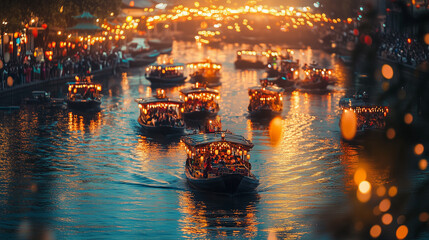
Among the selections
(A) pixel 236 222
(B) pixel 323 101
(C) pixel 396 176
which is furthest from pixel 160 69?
(C) pixel 396 176

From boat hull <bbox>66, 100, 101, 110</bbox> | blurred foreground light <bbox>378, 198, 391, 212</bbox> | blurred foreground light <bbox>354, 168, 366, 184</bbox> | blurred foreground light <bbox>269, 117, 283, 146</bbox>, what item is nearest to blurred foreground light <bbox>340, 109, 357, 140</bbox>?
blurred foreground light <bbox>269, 117, 283, 146</bbox>

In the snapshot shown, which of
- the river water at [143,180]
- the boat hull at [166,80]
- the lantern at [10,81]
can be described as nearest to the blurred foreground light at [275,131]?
the river water at [143,180]

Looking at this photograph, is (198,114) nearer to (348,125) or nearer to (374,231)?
(348,125)

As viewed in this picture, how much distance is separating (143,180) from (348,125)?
65.4 feet

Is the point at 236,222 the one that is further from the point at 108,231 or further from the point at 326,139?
the point at 326,139

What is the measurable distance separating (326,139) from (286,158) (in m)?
8.12

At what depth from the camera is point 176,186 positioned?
38531 mm

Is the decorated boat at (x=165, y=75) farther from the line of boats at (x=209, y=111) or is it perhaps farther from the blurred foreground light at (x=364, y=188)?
the blurred foreground light at (x=364, y=188)

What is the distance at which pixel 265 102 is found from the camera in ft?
216

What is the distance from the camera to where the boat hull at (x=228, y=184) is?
34.8 metres

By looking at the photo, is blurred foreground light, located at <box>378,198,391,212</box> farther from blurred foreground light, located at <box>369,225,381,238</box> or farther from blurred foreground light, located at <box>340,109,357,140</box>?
blurred foreground light, located at <box>340,109,357,140</box>

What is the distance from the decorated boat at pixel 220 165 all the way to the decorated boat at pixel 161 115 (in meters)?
15.4

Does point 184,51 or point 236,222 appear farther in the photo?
point 184,51

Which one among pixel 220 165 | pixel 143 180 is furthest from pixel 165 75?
pixel 220 165
